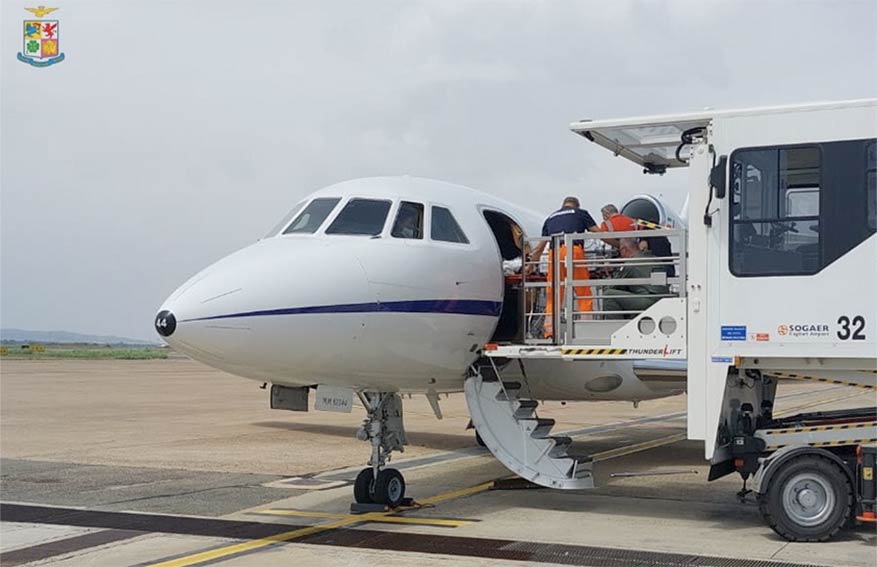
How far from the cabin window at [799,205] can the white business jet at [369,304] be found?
130 inches

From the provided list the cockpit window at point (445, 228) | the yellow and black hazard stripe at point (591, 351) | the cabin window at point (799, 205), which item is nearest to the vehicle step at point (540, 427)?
the yellow and black hazard stripe at point (591, 351)

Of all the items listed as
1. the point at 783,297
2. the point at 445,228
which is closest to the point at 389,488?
the point at 445,228

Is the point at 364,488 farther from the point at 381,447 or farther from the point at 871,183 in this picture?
the point at 871,183

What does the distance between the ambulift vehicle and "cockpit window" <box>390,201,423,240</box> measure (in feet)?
8.82

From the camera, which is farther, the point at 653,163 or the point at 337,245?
the point at 653,163

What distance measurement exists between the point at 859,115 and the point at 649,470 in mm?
7985

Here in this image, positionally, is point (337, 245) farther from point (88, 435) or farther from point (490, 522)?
point (88, 435)

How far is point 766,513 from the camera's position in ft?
33.4

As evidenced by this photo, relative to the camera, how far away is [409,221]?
1174 centimetres

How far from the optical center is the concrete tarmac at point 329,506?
9602 millimetres

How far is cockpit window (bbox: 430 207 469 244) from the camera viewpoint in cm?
1192

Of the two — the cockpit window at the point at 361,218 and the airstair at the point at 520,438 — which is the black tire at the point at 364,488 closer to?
the airstair at the point at 520,438

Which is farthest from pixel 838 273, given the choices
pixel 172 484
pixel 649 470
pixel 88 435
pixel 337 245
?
pixel 88 435

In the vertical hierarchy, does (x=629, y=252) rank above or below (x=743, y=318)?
above
